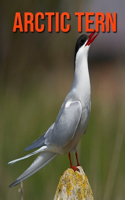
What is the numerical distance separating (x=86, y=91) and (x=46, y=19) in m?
0.70

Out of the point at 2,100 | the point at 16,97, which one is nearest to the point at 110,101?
the point at 16,97

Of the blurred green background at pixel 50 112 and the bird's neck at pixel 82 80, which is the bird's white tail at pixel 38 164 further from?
the blurred green background at pixel 50 112

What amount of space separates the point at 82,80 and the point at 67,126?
189 mm

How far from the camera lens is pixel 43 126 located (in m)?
1.86

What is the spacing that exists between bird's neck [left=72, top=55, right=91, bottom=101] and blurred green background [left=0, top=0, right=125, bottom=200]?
319mm

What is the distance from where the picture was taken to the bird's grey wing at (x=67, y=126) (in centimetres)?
117

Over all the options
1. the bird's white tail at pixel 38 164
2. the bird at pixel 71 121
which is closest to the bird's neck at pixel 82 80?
the bird at pixel 71 121

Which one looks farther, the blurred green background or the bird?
the blurred green background

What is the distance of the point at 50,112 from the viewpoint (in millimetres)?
1871

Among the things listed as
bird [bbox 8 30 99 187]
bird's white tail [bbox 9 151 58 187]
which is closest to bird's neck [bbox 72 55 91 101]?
bird [bbox 8 30 99 187]

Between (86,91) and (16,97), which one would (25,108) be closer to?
(16,97)

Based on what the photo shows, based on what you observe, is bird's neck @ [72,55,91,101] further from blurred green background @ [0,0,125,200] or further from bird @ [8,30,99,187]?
blurred green background @ [0,0,125,200]

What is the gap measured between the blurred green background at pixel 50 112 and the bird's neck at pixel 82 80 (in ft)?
1.05

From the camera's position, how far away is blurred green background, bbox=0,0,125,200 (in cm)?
158
